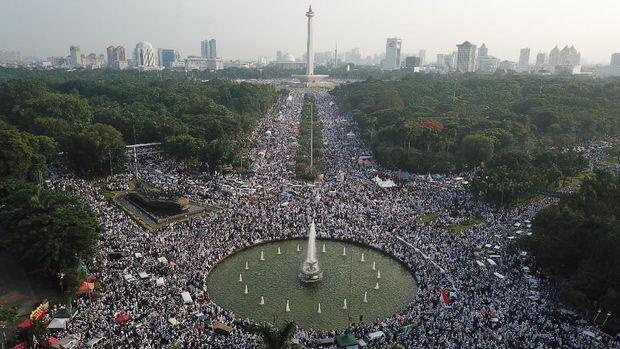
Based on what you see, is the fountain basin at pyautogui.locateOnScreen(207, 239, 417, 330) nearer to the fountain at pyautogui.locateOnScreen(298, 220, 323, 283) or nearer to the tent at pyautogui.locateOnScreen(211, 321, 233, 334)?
the fountain at pyautogui.locateOnScreen(298, 220, 323, 283)

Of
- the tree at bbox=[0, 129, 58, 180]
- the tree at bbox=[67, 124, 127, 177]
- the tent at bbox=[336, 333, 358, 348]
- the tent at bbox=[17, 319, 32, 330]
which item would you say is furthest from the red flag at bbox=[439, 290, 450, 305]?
the tree at bbox=[67, 124, 127, 177]

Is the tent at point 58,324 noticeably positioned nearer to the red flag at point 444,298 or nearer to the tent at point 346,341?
the tent at point 346,341

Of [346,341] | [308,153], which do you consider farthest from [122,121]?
[346,341]

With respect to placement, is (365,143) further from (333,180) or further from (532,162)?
(532,162)

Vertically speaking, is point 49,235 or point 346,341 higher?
point 49,235

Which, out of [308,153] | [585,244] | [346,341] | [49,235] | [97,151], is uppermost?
[97,151]

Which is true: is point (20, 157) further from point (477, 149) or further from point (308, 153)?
point (477, 149)
